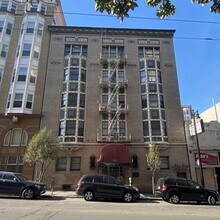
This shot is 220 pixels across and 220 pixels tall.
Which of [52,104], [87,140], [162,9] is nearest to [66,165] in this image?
[87,140]

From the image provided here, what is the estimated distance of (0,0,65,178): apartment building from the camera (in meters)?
26.0

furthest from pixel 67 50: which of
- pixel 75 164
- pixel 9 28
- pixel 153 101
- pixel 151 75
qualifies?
pixel 75 164

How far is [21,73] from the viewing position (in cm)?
2880

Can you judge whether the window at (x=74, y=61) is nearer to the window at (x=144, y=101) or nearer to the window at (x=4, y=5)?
the window at (x=144, y=101)

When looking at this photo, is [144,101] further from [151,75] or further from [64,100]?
[64,100]

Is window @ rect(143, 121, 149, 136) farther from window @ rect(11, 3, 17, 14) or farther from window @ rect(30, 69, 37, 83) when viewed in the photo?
window @ rect(11, 3, 17, 14)

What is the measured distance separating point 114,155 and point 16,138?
12580 mm

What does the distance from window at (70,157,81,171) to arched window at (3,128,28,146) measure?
6.25 m

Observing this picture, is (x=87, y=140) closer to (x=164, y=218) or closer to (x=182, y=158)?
(x=182, y=158)

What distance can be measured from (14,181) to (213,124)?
24.2 m

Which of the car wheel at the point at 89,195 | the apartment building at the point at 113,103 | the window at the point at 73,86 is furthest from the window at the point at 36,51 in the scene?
the car wheel at the point at 89,195

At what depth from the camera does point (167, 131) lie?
27203mm

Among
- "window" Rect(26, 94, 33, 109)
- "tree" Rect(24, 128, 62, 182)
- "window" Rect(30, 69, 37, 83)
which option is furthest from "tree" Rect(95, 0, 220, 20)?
"window" Rect(30, 69, 37, 83)

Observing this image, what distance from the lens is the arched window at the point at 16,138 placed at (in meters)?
26.1
